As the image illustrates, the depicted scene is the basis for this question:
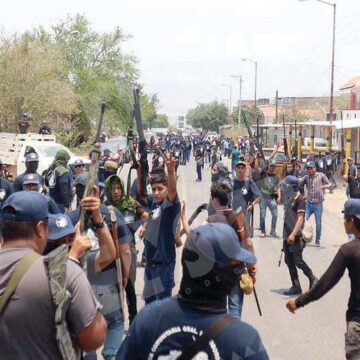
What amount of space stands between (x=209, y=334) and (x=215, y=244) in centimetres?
33

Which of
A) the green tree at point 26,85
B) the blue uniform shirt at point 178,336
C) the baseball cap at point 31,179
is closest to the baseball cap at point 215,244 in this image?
the blue uniform shirt at point 178,336

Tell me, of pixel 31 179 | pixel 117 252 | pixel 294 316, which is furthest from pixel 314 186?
pixel 117 252

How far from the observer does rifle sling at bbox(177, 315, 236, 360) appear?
2.64 meters

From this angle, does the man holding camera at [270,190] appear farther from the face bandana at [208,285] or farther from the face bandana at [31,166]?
the face bandana at [208,285]

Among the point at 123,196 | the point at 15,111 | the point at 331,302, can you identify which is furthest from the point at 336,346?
the point at 15,111

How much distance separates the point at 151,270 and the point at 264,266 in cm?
562

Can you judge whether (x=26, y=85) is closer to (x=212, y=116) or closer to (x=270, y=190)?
(x=270, y=190)

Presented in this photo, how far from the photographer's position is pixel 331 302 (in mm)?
9023

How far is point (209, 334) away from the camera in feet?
8.66

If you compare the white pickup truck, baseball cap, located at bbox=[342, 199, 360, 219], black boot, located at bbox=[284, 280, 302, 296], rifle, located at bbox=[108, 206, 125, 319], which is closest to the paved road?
black boot, located at bbox=[284, 280, 302, 296]

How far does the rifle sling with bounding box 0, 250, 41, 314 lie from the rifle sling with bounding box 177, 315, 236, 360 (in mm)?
876

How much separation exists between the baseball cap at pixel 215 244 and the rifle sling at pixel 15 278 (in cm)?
79

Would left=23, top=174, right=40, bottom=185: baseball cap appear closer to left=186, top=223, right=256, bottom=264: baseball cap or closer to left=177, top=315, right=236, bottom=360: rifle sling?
left=186, top=223, right=256, bottom=264: baseball cap

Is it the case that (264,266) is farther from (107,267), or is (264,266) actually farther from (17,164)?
(17,164)
